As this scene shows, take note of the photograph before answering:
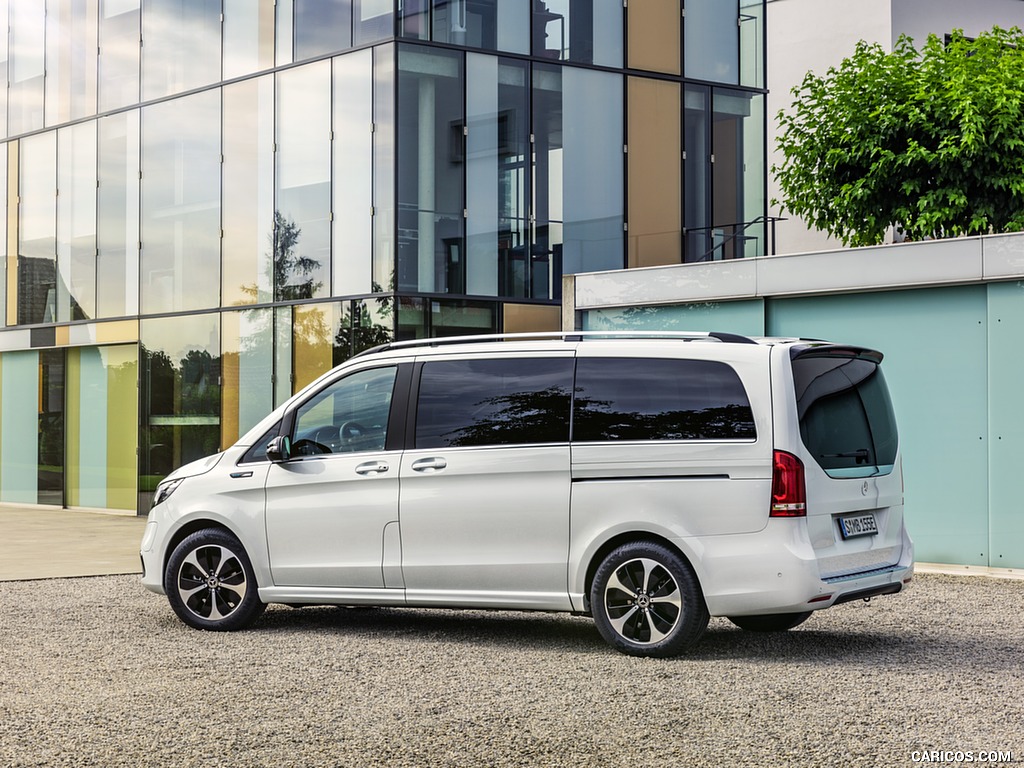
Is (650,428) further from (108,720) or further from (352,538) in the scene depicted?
(108,720)

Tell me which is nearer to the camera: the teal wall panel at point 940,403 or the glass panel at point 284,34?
the teal wall panel at point 940,403

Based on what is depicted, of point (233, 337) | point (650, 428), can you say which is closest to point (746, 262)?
point (650, 428)

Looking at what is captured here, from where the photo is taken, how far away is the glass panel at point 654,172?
20.4m

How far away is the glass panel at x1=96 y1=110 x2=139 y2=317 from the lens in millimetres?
21984

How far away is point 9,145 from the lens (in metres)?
24.7

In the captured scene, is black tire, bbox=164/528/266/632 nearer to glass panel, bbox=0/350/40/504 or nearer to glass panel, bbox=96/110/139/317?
glass panel, bbox=96/110/139/317

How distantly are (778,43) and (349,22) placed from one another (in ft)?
45.7

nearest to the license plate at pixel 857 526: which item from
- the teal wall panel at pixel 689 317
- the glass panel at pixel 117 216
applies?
the teal wall panel at pixel 689 317

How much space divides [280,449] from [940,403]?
684 cm

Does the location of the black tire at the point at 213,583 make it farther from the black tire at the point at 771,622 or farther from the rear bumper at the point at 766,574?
the black tire at the point at 771,622

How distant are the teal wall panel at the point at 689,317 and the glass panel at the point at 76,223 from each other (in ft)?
32.7

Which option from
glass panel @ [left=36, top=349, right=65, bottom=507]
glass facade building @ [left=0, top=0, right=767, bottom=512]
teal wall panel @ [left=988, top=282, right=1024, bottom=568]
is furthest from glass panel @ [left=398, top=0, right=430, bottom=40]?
glass panel @ [left=36, top=349, right=65, bottom=507]

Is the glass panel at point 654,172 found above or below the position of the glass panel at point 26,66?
below
